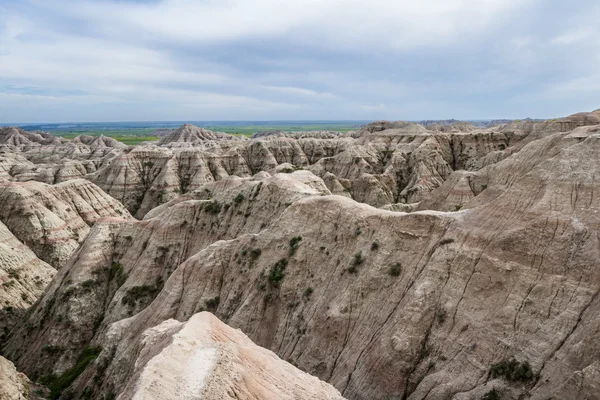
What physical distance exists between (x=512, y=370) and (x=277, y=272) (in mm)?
18290

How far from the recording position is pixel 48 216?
2547 inches

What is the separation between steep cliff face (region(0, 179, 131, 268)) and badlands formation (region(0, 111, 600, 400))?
12.3 inches

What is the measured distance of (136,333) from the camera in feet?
110

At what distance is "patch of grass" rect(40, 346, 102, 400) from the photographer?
36250mm

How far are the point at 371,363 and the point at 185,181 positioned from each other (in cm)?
8820

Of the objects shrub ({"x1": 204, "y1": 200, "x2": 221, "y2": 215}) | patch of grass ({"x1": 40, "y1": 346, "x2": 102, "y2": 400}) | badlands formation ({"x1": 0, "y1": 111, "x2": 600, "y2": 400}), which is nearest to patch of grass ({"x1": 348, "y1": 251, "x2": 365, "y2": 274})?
badlands formation ({"x1": 0, "y1": 111, "x2": 600, "y2": 400})

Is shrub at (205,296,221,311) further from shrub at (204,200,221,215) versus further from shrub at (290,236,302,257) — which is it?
shrub at (204,200,221,215)

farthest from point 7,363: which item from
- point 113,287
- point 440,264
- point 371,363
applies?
point 440,264

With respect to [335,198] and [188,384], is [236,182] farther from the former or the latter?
[188,384]

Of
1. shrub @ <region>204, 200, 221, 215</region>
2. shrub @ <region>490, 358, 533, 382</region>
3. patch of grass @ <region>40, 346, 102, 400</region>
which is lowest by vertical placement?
patch of grass @ <region>40, 346, 102, 400</region>

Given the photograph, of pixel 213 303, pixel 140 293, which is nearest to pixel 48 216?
pixel 140 293

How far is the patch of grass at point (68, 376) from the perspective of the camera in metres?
36.2

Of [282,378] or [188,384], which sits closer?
[188,384]

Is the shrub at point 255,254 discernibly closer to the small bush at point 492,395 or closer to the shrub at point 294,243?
the shrub at point 294,243
